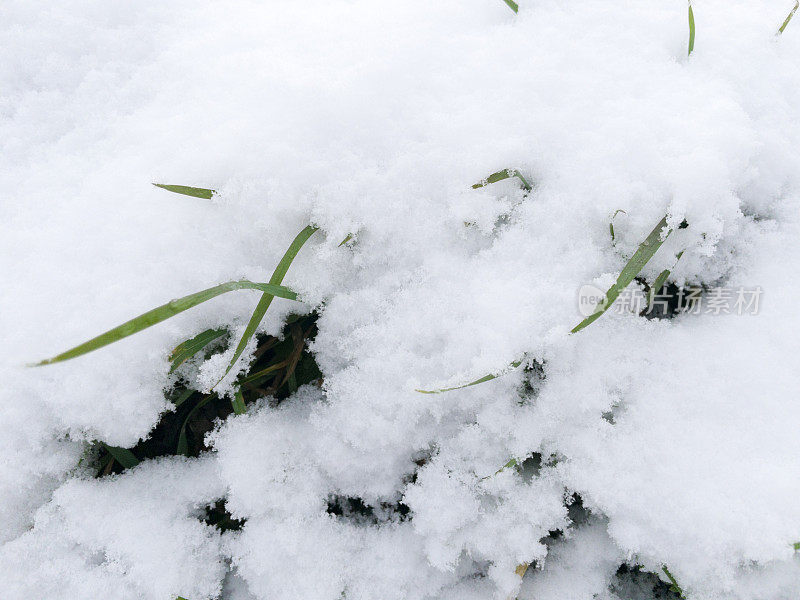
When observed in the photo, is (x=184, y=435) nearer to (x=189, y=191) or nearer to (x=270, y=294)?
(x=270, y=294)

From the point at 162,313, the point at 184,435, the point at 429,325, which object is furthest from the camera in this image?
the point at 184,435

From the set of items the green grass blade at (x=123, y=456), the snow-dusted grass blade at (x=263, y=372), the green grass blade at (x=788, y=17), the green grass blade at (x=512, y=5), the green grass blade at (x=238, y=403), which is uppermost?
the green grass blade at (x=788, y=17)

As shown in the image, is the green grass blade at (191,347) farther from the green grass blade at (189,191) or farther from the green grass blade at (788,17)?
the green grass blade at (788,17)

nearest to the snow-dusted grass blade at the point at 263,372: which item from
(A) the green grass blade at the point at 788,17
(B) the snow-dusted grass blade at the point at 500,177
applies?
→ (B) the snow-dusted grass blade at the point at 500,177

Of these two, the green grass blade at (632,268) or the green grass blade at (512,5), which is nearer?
the green grass blade at (632,268)

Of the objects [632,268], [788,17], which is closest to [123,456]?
[632,268]

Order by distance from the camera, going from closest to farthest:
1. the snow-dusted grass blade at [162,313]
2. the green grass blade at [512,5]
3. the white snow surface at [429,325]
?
the snow-dusted grass blade at [162,313]
the white snow surface at [429,325]
the green grass blade at [512,5]
